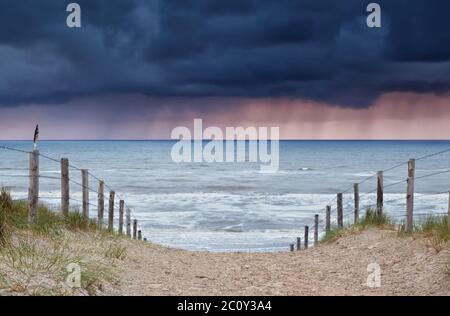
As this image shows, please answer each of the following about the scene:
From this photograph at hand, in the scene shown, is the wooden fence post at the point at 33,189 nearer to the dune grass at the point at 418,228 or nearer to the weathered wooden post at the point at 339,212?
the dune grass at the point at 418,228

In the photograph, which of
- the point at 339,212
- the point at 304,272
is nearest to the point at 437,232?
the point at 304,272

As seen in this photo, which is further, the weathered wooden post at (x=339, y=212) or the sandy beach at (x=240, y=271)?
the weathered wooden post at (x=339, y=212)

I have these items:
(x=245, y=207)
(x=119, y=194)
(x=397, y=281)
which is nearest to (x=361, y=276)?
(x=397, y=281)

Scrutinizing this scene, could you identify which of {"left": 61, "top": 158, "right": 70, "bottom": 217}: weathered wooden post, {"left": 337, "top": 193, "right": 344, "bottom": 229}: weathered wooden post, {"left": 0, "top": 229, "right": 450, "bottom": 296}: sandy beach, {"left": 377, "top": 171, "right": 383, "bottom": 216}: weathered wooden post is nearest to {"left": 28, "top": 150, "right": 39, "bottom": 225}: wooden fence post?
{"left": 0, "top": 229, "right": 450, "bottom": 296}: sandy beach

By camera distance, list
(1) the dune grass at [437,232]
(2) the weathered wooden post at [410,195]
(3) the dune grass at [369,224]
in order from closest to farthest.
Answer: (1) the dune grass at [437,232], (2) the weathered wooden post at [410,195], (3) the dune grass at [369,224]

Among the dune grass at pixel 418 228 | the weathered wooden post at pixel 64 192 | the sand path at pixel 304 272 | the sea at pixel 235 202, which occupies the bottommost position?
the sea at pixel 235 202

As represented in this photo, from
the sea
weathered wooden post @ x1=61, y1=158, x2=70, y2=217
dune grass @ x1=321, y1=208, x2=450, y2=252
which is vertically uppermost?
weathered wooden post @ x1=61, y1=158, x2=70, y2=217

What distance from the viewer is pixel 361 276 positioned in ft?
36.6

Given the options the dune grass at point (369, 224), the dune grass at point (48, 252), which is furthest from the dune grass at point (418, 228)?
the dune grass at point (48, 252)

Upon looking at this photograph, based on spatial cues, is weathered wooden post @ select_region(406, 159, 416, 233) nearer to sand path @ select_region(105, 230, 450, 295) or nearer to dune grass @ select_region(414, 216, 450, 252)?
dune grass @ select_region(414, 216, 450, 252)

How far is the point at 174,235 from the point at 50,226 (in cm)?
1993

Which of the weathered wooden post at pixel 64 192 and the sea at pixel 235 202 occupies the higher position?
the weathered wooden post at pixel 64 192

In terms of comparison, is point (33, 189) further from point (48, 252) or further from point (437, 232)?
point (437, 232)
